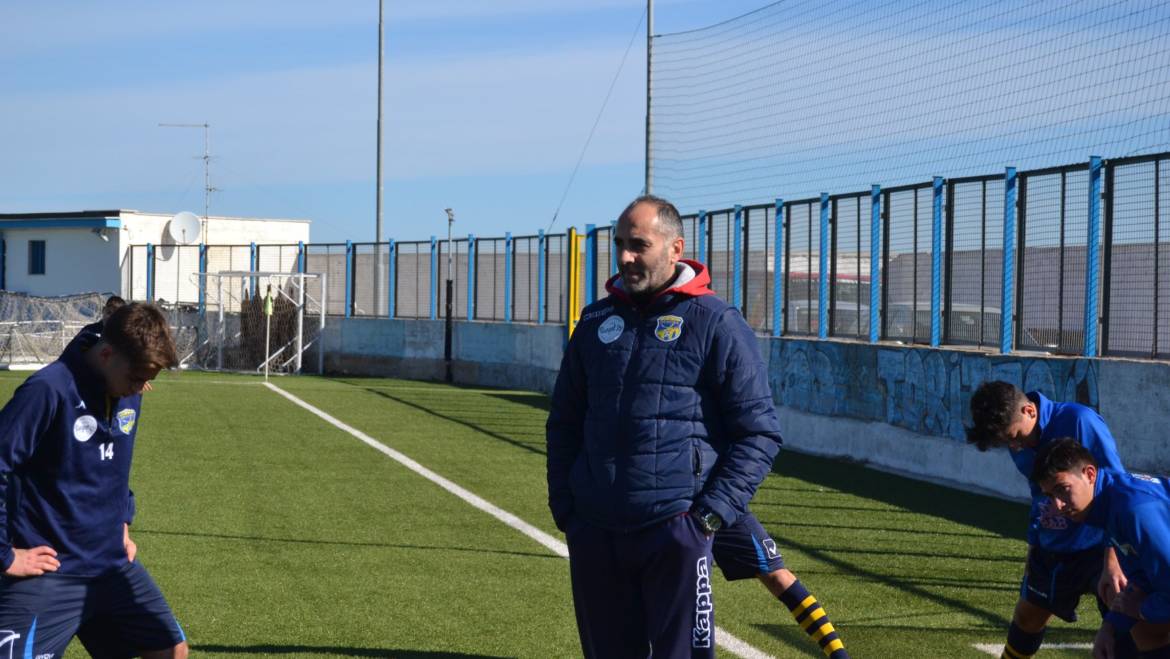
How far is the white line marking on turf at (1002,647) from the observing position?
723 centimetres

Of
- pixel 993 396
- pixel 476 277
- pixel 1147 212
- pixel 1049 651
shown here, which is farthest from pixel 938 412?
pixel 476 277

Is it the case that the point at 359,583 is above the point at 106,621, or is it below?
below

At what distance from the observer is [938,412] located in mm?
14273

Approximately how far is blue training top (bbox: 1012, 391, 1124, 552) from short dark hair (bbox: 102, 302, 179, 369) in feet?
9.88

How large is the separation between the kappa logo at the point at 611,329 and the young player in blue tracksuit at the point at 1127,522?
4.95 feet

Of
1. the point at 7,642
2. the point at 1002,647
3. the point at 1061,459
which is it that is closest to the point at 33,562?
the point at 7,642

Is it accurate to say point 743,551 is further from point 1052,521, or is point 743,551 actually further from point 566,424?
point 566,424

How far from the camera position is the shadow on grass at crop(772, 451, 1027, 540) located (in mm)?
11625

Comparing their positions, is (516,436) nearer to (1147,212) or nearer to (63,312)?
(1147,212)

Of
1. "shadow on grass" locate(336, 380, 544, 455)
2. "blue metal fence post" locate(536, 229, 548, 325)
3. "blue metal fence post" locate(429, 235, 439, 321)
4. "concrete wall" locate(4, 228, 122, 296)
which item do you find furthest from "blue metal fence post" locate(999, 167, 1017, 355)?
"concrete wall" locate(4, 228, 122, 296)

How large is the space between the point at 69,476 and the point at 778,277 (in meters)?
14.5

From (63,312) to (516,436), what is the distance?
73.8 feet

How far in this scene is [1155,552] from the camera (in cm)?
459

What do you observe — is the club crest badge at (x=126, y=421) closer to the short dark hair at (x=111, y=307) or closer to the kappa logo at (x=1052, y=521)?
the short dark hair at (x=111, y=307)
